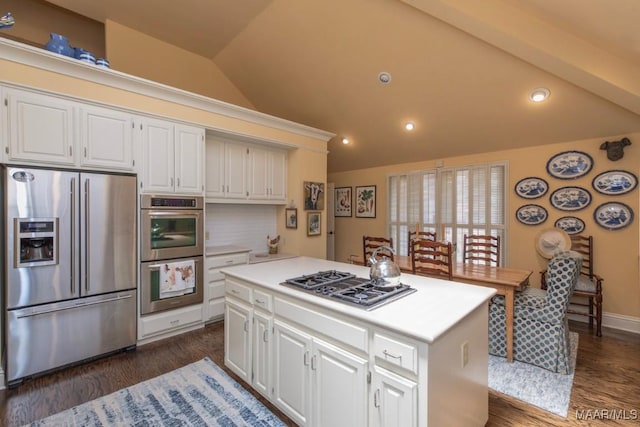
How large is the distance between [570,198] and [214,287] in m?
4.60

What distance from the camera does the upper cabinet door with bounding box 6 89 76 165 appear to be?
7.75 ft

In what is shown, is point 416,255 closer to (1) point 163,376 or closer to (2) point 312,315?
(2) point 312,315

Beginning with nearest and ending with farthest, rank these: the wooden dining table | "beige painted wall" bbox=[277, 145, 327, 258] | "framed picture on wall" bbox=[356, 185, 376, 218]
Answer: the wooden dining table, "beige painted wall" bbox=[277, 145, 327, 258], "framed picture on wall" bbox=[356, 185, 376, 218]

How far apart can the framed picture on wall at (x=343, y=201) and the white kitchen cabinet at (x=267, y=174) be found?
2147mm

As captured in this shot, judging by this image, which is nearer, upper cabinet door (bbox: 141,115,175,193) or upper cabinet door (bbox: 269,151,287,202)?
upper cabinet door (bbox: 141,115,175,193)

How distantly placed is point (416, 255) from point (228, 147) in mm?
2731

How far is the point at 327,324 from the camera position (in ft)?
5.45

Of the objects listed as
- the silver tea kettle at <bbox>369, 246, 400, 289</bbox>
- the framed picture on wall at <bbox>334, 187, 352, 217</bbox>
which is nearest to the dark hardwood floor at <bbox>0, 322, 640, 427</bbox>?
the silver tea kettle at <bbox>369, 246, 400, 289</bbox>

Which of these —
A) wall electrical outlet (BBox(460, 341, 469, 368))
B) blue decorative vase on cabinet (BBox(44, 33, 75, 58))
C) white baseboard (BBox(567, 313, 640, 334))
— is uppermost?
blue decorative vase on cabinet (BBox(44, 33, 75, 58))

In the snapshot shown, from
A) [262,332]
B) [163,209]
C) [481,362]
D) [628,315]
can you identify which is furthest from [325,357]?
[628,315]

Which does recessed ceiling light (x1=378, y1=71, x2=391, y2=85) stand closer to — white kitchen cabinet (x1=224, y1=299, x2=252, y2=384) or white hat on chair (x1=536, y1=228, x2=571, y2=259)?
white hat on chair (x1=536, y1=228, x2=571, y2=259)

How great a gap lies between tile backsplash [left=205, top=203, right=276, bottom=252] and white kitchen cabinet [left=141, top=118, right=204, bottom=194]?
80 centimetres

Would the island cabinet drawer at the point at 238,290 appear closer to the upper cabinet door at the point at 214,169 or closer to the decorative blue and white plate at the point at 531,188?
the upper cabinet door at the point at 214,169

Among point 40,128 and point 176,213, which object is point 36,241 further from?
point 176,213
